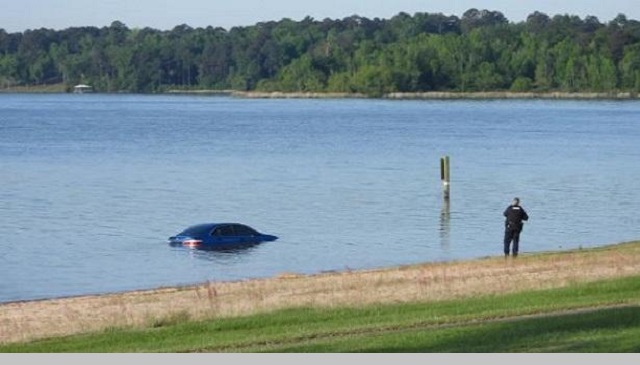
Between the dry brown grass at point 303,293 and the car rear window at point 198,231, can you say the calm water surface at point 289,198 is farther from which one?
the dry brown grass at point 303,293

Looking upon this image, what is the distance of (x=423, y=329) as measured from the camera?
19812 millimetres

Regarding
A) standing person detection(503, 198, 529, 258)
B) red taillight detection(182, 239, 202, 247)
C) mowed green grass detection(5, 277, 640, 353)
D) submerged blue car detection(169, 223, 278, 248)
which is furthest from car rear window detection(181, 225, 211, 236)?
mowed green grass detection(5, 277, 640, 353)

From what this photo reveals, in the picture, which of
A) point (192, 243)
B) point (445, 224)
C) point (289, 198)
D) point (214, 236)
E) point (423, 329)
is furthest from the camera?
point (289, 198)

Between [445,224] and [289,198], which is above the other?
[445,224]

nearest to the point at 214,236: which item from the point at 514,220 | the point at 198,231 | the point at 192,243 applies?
the point at 198,231

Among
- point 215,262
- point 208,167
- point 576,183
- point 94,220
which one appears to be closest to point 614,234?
point 215,262

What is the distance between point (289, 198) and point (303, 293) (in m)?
40.8

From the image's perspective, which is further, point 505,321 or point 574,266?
point 574,266

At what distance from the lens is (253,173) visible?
8506cm

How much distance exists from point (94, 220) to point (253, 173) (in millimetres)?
27194

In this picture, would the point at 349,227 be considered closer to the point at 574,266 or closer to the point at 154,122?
the point at 574,266

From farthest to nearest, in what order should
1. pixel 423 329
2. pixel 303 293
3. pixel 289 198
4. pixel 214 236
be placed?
pixel 289 198 < pixel 214 236 < pixel 303 293 < pixel 423 329

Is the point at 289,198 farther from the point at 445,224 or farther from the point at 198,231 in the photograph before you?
the point at 198,231

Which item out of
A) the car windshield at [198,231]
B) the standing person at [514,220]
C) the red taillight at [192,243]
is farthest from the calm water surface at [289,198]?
the standing person at [514,220]
